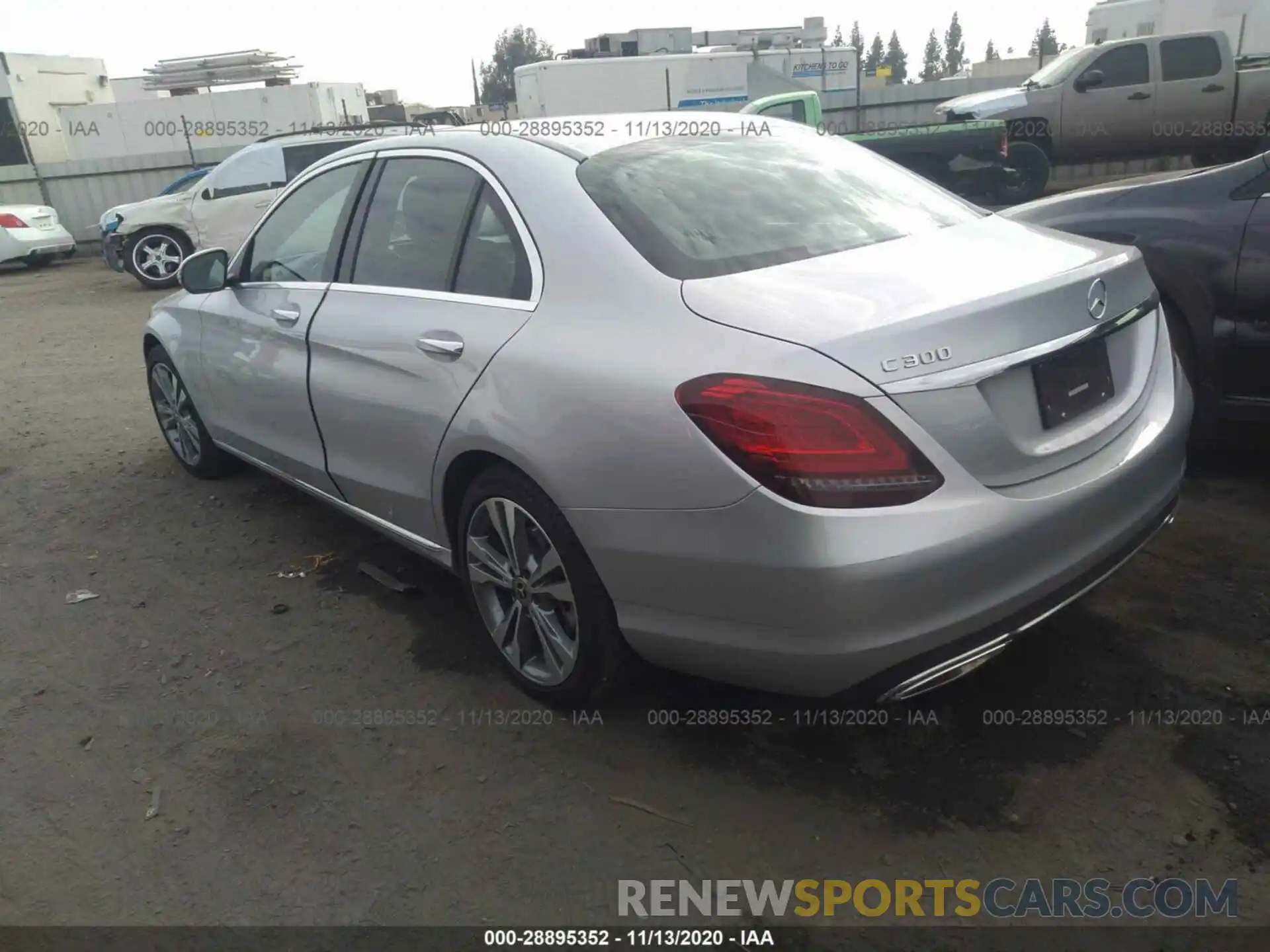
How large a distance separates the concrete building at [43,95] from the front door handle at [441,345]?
2630 centimetres

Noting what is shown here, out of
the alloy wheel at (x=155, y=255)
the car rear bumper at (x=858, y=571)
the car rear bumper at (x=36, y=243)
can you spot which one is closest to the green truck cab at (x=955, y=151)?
the alloy wheel at (x=155, y=255)

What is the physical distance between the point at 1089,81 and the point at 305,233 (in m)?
13.3

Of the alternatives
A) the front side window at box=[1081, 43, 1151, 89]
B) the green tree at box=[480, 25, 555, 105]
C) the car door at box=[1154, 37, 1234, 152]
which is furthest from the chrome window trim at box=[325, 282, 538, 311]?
the green tree at box=[480, 25, 555, 105]

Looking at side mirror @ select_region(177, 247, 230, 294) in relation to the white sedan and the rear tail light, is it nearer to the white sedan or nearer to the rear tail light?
the rear tail light

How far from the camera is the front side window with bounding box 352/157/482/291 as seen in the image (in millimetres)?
3145

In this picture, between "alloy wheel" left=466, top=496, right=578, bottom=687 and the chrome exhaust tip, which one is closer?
the chrome exhaust tip

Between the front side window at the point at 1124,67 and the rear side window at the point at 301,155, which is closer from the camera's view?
the rear side window at the point at 301,155

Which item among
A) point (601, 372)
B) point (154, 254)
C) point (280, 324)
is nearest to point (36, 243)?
point (154, 254)

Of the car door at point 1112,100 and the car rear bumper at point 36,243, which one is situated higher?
the car door at point 1112,100

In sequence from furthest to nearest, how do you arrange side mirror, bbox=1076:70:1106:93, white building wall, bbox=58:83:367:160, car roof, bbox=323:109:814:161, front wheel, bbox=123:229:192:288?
1. white building wall, bbox=58:83:367:160
2. side mirror, bbox=1076:70:1106:93
3. front wheel, bbox=123:229:192:288
4. car roof, bbox=323:109:814:161

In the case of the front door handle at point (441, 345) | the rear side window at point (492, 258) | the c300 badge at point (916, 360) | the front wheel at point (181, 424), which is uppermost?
the rear side window at point (492, 258)

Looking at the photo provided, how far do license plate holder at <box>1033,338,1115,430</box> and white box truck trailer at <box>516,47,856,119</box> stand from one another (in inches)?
851

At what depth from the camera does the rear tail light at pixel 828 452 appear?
2129 mm

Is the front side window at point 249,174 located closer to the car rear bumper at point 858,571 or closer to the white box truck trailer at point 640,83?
the white box truck trailer at point 640,83
